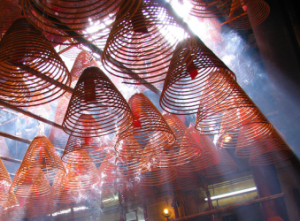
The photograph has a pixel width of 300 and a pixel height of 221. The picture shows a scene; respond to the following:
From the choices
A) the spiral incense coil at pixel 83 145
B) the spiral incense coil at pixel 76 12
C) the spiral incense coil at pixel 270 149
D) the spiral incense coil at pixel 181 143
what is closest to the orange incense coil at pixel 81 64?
the spiral incense coil at pixel 83 145

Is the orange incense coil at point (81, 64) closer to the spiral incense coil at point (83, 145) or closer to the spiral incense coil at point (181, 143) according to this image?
the spiral incense coil at point (83, 145)

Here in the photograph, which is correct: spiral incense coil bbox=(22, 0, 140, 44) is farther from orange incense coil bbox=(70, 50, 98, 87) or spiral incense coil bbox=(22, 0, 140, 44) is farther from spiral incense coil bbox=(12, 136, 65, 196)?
spiral incense coil bbox=(12, 136, 65, 196)

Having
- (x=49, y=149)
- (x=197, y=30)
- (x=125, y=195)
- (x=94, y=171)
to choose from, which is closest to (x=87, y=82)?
(x=49, y=149)

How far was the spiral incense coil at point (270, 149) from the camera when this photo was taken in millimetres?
2930

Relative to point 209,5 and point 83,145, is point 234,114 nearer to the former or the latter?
point 209,5

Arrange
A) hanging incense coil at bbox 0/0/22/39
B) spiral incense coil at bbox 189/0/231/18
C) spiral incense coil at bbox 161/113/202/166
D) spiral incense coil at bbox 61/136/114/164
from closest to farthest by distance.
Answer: spiral incense coil at bbox 189/0/231/18, hanging incense coil at bbox 0/0/22/39, spiral incense coil at bbox 61/136/114/164, spiral incense coil at bbox 161/113/202/166

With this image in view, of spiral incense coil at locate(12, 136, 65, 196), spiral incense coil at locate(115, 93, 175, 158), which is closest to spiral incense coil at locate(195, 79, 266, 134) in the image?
spiral incense coil at locate(115, 93, 175, 158)

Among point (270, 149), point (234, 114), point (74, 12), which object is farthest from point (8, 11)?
point (270, 149)

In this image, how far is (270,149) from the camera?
3188mm

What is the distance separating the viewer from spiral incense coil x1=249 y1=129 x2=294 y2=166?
2.93 metres

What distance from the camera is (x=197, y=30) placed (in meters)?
3.90

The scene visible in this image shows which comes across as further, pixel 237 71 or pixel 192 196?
pixel 192 196

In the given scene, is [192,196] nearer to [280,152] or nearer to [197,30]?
[280,152]

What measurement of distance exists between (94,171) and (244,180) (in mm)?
4081
